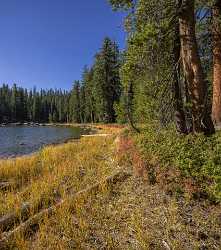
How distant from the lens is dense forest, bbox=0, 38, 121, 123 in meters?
49.6

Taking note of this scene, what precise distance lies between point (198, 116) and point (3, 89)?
5391 inches

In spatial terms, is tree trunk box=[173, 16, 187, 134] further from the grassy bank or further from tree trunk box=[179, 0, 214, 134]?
tree trunk box=[179, 0, 214, 134]

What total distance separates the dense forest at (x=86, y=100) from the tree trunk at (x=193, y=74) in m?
10.9

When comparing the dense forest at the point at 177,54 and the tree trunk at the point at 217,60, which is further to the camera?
the tree trunk at the point at 217,60

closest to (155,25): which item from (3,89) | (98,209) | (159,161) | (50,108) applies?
(159,161)

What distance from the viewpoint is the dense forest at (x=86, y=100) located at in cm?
4962

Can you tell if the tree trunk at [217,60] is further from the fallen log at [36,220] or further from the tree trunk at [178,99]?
the fallen log at [36,220]

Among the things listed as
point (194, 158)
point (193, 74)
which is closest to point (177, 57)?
point (193, 74)

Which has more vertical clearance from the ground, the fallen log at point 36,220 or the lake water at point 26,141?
the fallen log at point 36,220

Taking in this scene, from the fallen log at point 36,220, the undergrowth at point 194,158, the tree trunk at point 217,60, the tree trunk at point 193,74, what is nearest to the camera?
the fallen log at point 36,220

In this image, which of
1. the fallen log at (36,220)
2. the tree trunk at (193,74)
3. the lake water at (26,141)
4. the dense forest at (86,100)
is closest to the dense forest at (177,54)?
the tree trunk at (193,74)

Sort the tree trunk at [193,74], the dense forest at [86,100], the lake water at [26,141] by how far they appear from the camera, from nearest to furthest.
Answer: the tree trunk at [193,74]
the lake water at [26,141]
the dense forest at [86,100]

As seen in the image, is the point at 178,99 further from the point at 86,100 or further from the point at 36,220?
the point at 86,100

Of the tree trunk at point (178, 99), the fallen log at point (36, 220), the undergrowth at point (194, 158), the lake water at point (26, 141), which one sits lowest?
the lake water at point (26, 141)
